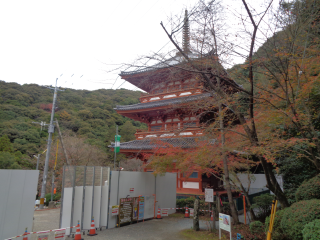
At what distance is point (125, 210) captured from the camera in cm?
923

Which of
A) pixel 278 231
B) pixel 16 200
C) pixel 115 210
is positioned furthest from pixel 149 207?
pixel 16 200

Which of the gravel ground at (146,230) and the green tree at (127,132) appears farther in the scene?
the green tree at (127,132)

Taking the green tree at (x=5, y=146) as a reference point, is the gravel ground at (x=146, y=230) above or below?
below

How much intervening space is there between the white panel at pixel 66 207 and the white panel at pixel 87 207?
583mm

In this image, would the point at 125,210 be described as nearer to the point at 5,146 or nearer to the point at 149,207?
the point at 149,207

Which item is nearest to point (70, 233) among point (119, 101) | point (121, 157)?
point (121, 157)

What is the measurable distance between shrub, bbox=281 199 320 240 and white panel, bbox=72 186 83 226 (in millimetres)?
6761

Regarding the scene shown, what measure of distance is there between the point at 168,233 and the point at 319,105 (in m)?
8.00

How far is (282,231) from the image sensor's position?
19.4ft

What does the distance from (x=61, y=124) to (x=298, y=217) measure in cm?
4319

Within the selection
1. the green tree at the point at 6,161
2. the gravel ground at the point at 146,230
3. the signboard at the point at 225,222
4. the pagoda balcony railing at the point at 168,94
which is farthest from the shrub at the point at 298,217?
the green tree at the point at 6,161

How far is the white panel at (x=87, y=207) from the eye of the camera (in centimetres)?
799

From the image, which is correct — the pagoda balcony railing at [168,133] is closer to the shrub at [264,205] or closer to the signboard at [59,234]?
the shrub at [264,205]

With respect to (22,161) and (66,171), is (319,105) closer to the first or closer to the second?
(66,171)
